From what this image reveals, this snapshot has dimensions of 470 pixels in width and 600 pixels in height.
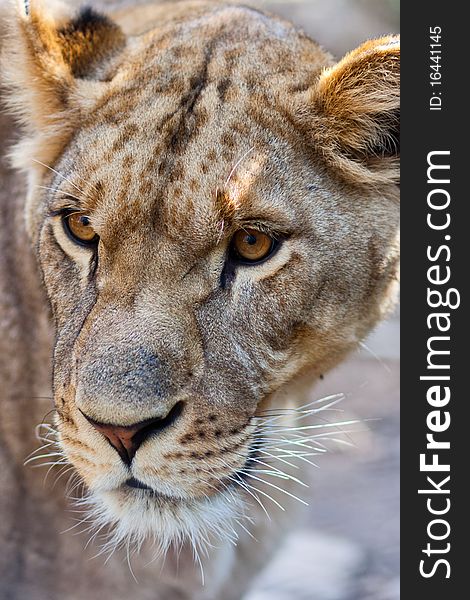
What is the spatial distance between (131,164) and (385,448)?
379cm

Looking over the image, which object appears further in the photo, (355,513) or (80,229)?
(355,513)

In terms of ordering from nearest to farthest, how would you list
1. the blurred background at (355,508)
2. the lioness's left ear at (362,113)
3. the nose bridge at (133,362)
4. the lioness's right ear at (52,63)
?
the nose bridge at (133,362) < the lioness's left ear at (362,113) < the lioness's right ear at (52,63) < the blurred background at (355,508)

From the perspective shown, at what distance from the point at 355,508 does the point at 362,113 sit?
3.18m

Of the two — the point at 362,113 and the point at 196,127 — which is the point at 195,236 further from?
the point at 362,113

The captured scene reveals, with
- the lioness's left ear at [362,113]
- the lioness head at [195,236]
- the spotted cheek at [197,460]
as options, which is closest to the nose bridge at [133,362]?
the lioness head at [195,236]

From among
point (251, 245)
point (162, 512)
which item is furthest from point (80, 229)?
point (162, 512)

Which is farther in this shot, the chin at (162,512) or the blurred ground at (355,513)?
the blurred ground at (355,513)

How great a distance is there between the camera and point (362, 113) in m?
3.21

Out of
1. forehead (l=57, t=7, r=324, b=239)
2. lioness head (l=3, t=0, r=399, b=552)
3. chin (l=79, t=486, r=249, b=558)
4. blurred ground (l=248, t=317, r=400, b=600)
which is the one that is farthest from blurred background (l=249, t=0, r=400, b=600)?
chin (l=79, t=486, r=249, b=558)

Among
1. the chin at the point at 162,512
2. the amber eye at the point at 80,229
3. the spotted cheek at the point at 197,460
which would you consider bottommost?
the chin at the point at 162,512

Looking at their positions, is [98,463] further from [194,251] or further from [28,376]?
[28,376]

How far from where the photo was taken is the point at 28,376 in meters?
3.88

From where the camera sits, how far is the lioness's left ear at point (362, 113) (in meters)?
3.14

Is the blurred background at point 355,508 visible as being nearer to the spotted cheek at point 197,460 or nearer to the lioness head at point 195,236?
the lioness head at point 195,236
